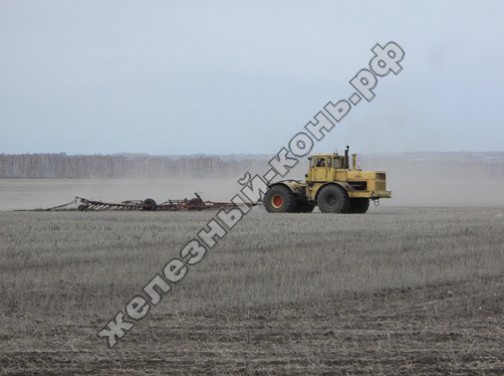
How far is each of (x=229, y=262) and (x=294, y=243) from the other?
3247 mm

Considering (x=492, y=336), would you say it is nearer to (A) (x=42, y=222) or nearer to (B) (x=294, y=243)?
(B) (x=294, y=243)

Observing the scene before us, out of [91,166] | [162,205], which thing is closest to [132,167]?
[91,166]

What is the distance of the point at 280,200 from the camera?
29.8 metres

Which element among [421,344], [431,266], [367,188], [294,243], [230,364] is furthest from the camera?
[367,188]

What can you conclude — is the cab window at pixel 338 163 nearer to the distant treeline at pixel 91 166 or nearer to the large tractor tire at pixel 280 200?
the large tractor tire at pixel 280 200

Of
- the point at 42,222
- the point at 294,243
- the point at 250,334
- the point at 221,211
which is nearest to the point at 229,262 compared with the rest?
the point at 294,243

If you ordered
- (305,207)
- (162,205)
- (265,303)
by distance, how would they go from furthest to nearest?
(162,205) → (305,207) → (265,303)

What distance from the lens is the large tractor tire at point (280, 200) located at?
1157 inches

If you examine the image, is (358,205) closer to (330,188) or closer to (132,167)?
(330,188)

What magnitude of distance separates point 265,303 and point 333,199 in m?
18.2

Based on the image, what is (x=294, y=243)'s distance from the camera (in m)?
17.3

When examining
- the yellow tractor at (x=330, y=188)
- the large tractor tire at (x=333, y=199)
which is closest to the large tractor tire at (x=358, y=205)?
the yellow tractor at (x=330, y=188)

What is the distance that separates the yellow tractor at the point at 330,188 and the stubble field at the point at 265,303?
29.2 ft

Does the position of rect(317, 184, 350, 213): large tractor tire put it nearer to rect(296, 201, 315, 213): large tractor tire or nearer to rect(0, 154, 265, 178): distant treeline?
rect(296, 201, 315, 213): large tractor tire
